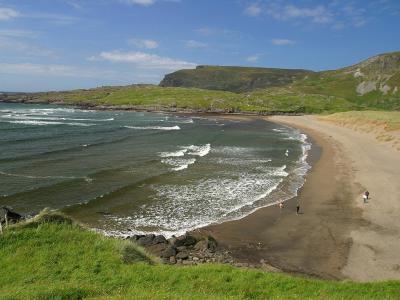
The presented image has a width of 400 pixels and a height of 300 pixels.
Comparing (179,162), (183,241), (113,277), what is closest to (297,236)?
(183,241)

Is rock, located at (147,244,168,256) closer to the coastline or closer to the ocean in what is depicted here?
the ocean

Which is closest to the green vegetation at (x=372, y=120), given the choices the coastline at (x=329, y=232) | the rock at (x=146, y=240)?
the coastline at (x=329, y=232)

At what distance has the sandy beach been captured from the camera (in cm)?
2298

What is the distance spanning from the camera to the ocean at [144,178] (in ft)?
101

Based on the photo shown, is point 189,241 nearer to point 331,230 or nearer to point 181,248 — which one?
point 181,248

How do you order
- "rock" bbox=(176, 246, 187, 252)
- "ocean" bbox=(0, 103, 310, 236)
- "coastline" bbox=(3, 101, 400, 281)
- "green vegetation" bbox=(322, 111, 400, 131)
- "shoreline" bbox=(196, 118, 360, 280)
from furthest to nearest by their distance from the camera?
1. "green vegetation" bbox=(322, 111, 400, 131)
2. "ocean" bbox=(0, 103, 310, 236)
3. "rock" bbox=(176, 246, 187, 252)
4. "shoreline" bbox=(196, 118, 360, 280)
5. "coastline" bbox=(3, 101, 400, 281)

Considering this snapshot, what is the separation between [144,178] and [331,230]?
19392 millimetres

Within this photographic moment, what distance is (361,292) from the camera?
1440 cm

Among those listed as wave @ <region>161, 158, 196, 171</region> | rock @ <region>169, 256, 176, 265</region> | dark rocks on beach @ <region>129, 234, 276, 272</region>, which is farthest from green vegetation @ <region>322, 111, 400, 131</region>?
rock @ <region>169, 256, 176, 265</region>

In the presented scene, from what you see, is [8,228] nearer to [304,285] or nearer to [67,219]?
[67,219]

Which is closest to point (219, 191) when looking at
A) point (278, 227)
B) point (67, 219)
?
point (278, 227)

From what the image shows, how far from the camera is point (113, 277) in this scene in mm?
14078

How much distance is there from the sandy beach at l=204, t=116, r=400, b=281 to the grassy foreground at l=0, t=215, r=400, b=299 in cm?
782

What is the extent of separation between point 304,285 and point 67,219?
10.1 m
